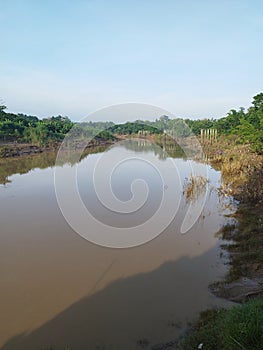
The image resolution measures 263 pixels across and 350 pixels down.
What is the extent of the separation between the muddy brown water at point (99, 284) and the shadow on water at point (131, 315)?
10 mm

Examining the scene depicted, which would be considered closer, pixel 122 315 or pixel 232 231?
pixel 122 315

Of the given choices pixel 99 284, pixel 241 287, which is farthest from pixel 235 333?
pixel 99 284

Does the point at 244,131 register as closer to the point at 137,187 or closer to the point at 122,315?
the point at 137,187

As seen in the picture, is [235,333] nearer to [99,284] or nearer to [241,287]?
[241,287]

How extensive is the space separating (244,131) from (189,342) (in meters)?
13.2

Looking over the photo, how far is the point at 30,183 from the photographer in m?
11.0

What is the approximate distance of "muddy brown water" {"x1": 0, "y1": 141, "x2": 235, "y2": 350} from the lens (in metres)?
3.07

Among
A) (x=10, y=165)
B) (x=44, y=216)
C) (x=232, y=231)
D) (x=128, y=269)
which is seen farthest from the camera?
(x=10, y=165)

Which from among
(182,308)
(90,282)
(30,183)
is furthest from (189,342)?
(30,183)

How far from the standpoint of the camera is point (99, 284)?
4.05 meters

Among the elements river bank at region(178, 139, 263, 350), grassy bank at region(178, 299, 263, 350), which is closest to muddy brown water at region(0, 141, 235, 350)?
river bank at region(178, 139, 263, 350)

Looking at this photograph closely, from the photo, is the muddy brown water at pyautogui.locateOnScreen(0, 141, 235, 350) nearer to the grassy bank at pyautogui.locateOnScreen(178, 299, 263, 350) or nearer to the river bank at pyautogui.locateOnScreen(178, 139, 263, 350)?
the river bank at pyautogui.locateOnScreen(178, 139, 263, 350)

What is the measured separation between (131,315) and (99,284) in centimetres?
84

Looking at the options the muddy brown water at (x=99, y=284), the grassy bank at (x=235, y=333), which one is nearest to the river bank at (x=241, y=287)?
the grassy bank at (x=235, y=333)
